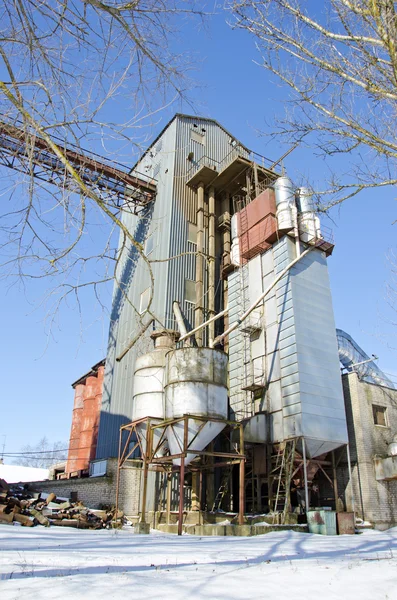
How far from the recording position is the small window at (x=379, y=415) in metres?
22.3

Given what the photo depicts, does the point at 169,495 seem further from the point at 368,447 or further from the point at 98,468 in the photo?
the point at 368,447

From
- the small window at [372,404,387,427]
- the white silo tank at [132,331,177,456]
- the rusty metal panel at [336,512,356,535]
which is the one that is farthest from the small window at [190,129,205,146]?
the rusty metal panel at [336,512,356,535]

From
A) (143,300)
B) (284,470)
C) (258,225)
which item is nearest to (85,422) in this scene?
Answer: (143,300)

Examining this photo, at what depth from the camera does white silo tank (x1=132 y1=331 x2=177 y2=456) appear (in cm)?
1930

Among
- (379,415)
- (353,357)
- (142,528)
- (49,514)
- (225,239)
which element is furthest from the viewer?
(353,357)

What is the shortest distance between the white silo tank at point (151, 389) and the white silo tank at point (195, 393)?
1.09 metres

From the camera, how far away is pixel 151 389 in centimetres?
1986

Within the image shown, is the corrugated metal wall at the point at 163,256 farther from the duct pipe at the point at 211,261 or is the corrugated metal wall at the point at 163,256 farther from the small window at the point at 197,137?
the duct pipe at the point at 211,261

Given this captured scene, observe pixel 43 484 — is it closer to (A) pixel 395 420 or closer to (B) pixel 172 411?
(B) pixel 172 411

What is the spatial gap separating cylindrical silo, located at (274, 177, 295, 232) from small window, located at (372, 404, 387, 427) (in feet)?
30.8

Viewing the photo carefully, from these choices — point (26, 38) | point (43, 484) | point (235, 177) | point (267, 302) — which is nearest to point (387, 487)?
point (267, 302)

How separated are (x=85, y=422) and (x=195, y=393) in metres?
19.1

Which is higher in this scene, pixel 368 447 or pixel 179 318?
pixel 179 318

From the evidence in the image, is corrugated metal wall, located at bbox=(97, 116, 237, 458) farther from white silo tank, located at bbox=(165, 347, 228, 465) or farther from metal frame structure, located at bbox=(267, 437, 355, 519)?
metal frame structure, located at bbox=(267, 437, 355, 519)
